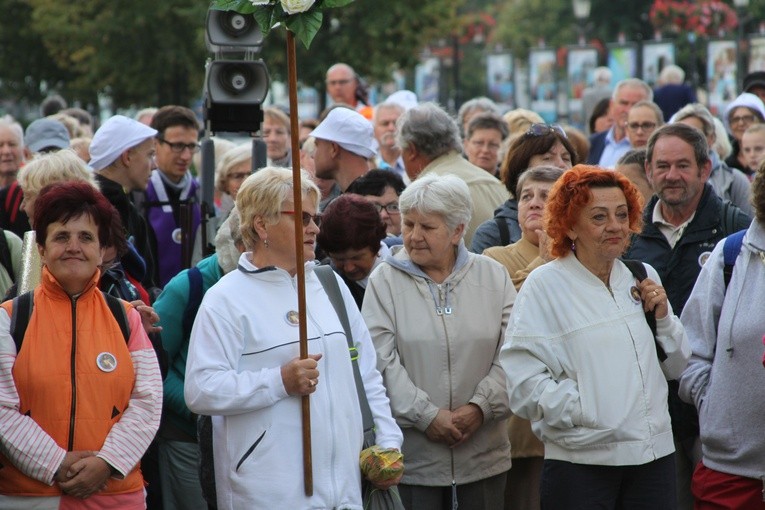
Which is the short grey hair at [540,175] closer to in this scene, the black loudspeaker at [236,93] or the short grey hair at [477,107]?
the black loudspeaker at [236,93]

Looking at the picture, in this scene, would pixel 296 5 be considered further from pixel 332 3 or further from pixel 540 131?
pixel 540 131

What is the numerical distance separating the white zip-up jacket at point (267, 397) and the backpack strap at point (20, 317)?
681 mm

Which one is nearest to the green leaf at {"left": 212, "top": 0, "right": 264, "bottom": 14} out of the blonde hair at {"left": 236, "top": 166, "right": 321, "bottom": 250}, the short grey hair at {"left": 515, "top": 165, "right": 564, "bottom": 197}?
the blonde hair at {"left": 236, "top": 166, "right": 321, "bottom": 250}

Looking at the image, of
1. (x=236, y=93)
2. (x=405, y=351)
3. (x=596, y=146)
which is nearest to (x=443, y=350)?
(x=405, y=351)

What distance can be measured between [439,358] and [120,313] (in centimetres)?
158

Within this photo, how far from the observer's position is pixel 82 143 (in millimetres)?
10828

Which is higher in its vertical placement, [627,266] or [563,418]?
[627,266]

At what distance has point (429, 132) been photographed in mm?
8523

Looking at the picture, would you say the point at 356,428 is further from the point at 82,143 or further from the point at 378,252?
the point at 82,143

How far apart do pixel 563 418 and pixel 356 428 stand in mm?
887

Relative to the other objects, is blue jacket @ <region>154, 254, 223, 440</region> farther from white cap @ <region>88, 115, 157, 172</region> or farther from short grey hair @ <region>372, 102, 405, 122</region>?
short grey hair @ <region>372, 102, 405, 122</region>

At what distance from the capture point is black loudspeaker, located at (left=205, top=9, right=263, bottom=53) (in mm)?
8539

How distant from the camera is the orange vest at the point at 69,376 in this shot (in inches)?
204

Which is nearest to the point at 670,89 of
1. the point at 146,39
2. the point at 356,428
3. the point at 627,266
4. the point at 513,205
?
the point at 513,205
